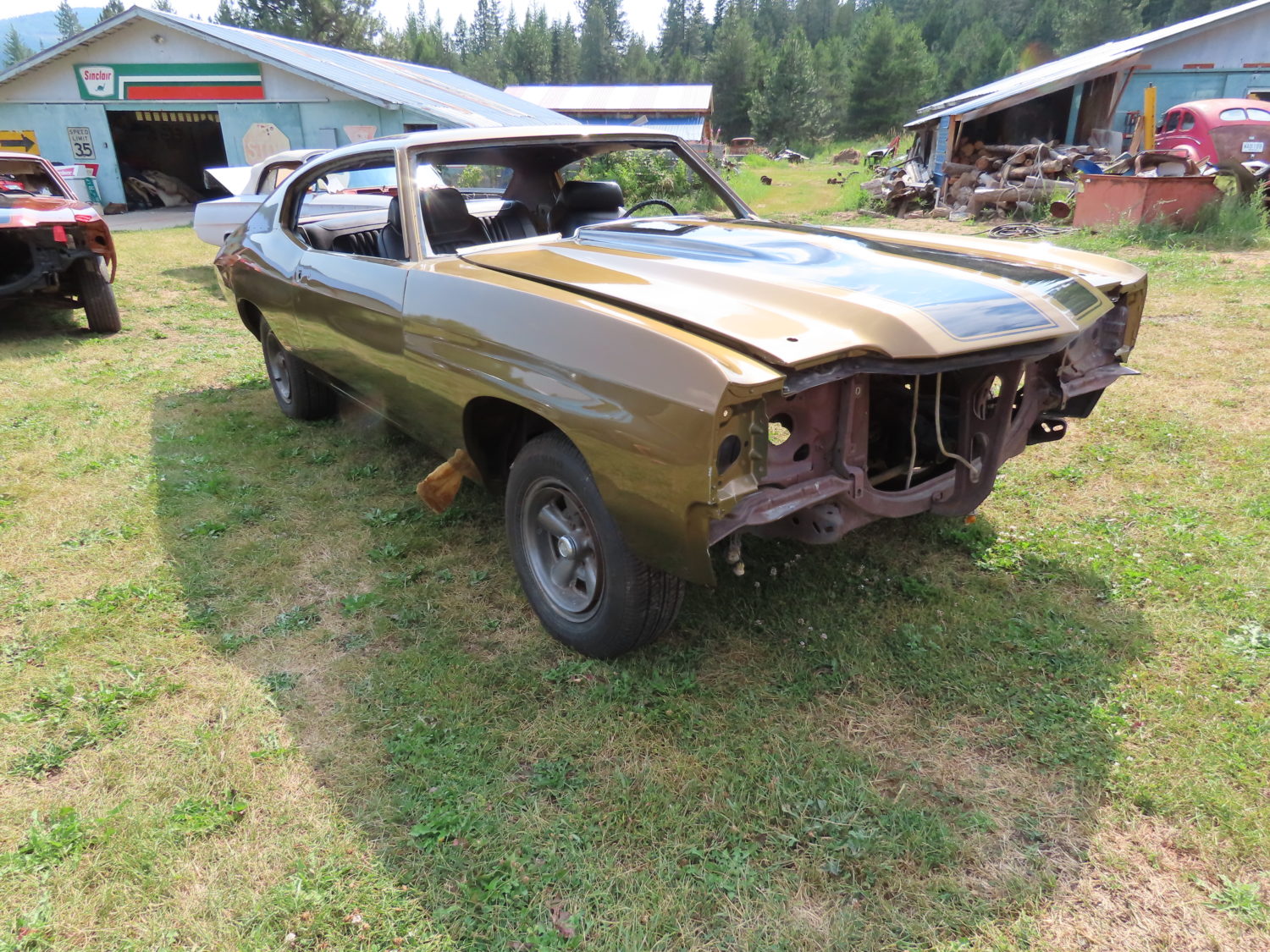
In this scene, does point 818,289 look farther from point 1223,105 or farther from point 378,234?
point 1223,105

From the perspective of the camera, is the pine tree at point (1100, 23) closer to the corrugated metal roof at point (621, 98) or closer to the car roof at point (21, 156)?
the corrugated metal roof at point (621, 98)

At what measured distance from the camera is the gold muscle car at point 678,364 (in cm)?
208

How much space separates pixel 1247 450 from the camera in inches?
158

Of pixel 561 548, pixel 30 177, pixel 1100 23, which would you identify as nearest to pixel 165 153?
pixel 30 177

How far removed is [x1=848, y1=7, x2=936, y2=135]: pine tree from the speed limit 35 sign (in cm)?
4640

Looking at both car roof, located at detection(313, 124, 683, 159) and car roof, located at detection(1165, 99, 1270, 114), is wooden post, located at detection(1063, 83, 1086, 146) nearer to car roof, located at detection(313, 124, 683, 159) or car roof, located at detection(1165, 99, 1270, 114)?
car roof, located at detection(1165, 99, 1270, 114)

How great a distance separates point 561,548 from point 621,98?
44558 mm

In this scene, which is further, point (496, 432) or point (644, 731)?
point (496, 432)

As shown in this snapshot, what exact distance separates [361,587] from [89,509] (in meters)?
1.74

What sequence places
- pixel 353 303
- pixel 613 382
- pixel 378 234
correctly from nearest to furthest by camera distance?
1. pixel 613 382
2. pixel 353 303
3. pixel 378 234

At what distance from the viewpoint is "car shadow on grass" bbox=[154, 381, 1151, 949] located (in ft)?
6.21

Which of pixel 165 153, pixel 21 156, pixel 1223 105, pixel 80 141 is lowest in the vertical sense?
pixel 21 156

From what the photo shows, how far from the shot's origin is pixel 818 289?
8.12 ft

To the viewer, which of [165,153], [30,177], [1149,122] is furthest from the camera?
[165,153]
